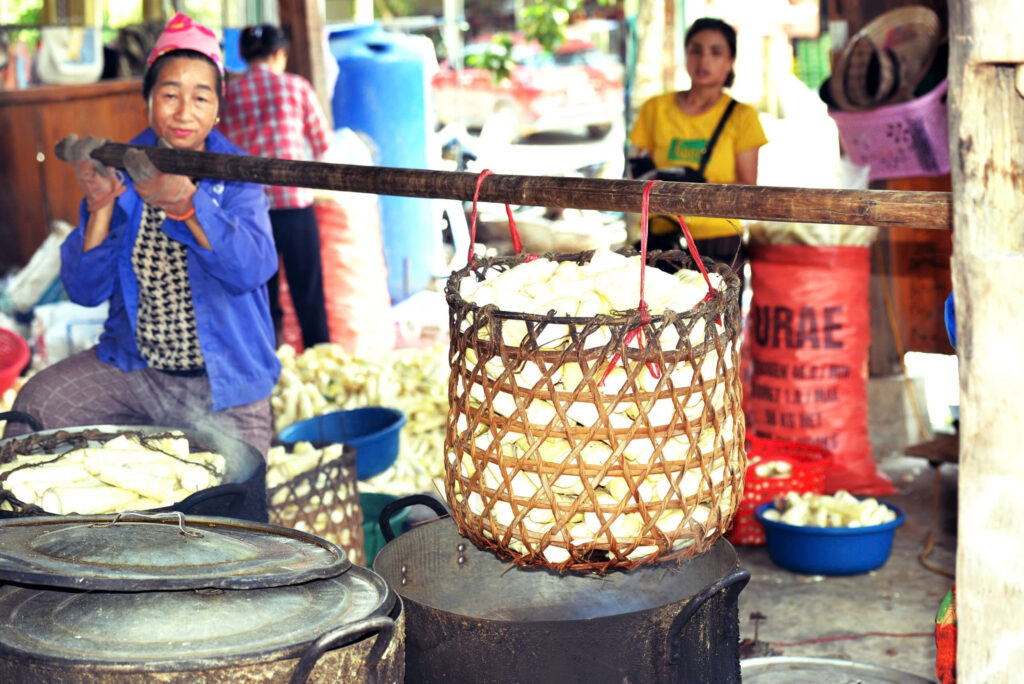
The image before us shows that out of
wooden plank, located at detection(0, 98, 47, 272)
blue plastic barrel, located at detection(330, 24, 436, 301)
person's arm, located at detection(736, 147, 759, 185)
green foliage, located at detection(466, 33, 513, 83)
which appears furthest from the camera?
green foliage, located at detection(466, 33, 513, 83)

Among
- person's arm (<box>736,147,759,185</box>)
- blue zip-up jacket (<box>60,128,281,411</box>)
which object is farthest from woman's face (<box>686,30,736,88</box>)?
blue zip-up jacket (<box>60,128,281,411</box>)

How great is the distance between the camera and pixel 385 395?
16.8 ft

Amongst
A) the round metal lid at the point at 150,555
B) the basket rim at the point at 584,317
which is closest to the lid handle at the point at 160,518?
the round metal lid at the point at 150,555

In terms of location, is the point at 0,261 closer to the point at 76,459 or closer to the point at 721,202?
the point at 76,459

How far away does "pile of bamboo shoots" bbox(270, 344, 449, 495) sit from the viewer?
4641mm

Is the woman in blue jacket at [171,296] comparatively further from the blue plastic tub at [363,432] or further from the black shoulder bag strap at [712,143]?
the black shoulder bag strap at [712,143]

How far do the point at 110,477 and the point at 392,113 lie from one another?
6.23 meters

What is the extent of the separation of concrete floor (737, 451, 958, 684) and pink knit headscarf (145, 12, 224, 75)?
2.45 meters

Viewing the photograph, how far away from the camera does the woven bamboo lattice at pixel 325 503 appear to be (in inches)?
127

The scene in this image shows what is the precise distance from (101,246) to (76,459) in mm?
778

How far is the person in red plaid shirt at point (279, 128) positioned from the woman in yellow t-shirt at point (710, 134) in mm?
2019

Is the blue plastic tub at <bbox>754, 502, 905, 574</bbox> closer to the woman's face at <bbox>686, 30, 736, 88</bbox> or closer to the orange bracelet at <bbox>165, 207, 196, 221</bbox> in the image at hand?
the woman's face at <bbox>686, 30, 736, 88</bbox>

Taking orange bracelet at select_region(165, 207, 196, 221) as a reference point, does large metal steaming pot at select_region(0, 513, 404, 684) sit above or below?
below

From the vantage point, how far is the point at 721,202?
1859mm
